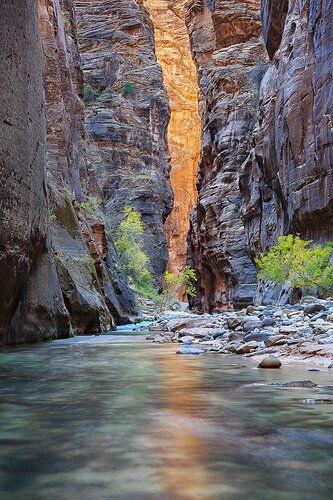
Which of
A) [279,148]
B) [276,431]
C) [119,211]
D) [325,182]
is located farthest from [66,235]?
[119,211]

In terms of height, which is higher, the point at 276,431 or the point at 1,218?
the point at 1,218

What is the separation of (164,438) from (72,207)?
16318mm

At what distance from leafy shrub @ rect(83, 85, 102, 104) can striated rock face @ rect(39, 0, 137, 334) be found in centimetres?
2353

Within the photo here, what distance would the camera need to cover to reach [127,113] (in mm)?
54906

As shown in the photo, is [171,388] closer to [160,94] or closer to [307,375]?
[307,375]

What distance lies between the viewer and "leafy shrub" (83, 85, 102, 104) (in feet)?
180

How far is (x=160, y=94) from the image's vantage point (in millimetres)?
57406

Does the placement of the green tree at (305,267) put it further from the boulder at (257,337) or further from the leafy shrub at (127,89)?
the leafy shrub at (127,89)

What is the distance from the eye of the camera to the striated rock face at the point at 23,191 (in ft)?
27.1

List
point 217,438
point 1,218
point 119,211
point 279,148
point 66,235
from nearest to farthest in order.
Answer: point 217,438 < point 1,218 < point 66,235 < point 279,148 < point 119,211

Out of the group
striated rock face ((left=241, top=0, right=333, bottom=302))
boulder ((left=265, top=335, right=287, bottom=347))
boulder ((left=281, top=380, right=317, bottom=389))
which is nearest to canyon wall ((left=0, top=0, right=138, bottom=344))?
boulder ((left=265, top=335, right=287, bottom=347))

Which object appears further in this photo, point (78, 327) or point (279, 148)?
point (279, 148)

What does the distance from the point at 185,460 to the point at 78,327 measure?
41.7ft

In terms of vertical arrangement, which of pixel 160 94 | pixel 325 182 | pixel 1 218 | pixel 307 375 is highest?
pixel 160 94
